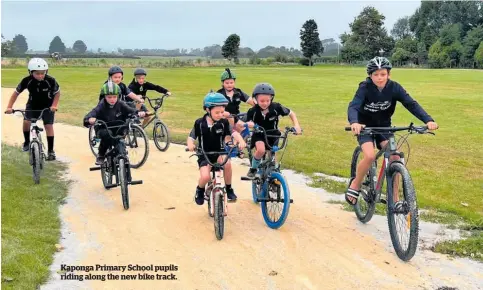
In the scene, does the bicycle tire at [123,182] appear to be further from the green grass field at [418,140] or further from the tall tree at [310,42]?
the tall tree at [310,42]

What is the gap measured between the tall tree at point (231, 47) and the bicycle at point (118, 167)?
91.3 m

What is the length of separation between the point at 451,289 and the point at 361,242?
4.58 feet

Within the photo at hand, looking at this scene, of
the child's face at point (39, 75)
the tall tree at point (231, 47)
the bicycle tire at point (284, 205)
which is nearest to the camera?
the bicycle tire at point (284, 205)

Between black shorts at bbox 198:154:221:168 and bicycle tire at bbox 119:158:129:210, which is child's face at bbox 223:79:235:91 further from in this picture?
black shorts at bbox 198:154:221:168

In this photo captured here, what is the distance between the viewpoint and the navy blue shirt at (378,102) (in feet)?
20.4

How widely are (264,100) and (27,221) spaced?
11.4 feet

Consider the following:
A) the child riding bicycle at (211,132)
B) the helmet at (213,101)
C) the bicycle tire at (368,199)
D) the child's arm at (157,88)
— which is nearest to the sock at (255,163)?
the child riding bicycle at (211,132)

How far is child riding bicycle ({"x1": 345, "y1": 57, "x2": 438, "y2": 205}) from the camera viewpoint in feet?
20.2

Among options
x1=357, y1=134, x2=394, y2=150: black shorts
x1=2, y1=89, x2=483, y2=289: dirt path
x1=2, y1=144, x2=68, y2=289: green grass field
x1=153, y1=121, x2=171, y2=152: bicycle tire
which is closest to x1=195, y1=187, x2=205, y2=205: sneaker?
x1=2, y1=89, x2=483, y2=289: dirt path

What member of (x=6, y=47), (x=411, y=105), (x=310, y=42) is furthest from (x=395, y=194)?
(x=310, y=42)

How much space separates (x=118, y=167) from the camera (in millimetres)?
7910

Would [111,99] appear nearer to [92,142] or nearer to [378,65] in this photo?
[92,142]

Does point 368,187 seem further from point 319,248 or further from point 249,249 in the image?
point 249,249

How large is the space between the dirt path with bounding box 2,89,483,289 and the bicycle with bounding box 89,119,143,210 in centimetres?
21
